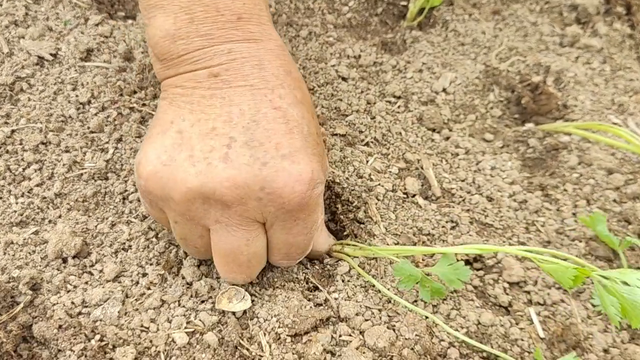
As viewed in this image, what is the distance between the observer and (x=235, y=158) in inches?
39.1

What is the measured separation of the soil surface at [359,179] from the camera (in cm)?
109

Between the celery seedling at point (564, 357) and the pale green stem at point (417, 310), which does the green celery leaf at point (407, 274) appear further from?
the celery seedling at point (564, 357)

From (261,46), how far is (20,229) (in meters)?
0.56

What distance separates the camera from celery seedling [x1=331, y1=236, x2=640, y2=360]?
1.00 metres

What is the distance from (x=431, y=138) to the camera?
1359 mm

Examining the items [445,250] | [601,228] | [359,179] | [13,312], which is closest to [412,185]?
[359,179]

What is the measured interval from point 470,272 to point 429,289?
0.07m

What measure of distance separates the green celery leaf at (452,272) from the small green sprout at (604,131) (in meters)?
0.45

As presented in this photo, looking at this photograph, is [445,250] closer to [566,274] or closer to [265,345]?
[566,274]

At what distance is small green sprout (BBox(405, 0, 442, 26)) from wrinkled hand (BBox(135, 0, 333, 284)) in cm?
47

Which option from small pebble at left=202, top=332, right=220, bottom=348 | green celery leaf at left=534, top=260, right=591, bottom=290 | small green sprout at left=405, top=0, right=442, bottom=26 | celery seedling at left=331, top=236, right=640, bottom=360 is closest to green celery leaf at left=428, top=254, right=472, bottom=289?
celery seedling at left=331, top=236, right=640, bottom=360

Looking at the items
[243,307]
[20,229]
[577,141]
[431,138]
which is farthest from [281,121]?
[577,141]

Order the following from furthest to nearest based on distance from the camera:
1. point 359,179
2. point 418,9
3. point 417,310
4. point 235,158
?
point 418,9 < point 359,179 < point 417,310 < point 235,158

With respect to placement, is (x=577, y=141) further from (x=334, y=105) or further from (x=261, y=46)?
(x=261, y=46)
